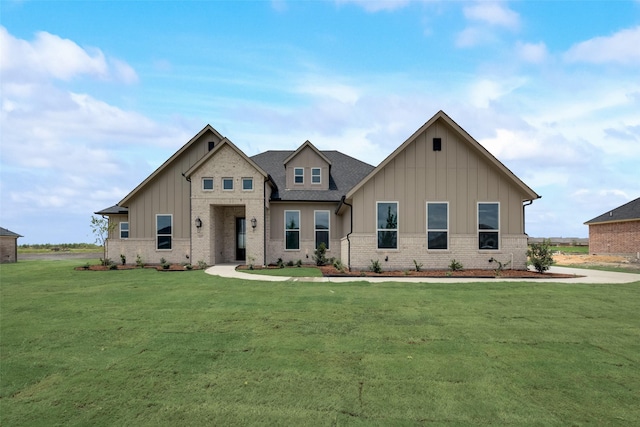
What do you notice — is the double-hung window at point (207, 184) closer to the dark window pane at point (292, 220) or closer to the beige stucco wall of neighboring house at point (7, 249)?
the dark window pane at point (292, 220)

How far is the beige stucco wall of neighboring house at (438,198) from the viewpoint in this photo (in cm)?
1762

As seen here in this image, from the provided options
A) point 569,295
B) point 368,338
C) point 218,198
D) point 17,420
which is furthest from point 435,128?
point 17,420

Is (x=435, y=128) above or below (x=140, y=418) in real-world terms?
above

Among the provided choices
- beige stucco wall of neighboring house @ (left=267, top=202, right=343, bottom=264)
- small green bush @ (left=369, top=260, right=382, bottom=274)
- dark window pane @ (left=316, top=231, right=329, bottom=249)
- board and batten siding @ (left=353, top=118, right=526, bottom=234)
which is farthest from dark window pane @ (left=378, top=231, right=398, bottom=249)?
dark window pane @ (left=316, top=231, right=329, bottom=249)

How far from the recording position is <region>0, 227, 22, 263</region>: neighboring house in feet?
82.9

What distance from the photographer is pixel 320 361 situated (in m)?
5.66

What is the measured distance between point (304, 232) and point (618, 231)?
86.9 ft

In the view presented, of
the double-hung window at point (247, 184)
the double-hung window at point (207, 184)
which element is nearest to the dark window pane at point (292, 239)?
the double-hung window at point (247, 184)

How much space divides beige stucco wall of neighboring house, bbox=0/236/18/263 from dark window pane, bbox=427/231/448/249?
85.6 ft

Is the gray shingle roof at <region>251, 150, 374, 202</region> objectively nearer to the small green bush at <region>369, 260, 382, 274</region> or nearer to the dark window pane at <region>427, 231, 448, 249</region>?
the small green bush at <region>369, 260, 382, 274</region>

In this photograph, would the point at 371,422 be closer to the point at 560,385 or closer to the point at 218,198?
the point at 560,385

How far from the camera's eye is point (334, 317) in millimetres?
8156

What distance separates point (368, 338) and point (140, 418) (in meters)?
3.77

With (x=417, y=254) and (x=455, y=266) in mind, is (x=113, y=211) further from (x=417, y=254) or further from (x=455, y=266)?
(x=455, y=266)
